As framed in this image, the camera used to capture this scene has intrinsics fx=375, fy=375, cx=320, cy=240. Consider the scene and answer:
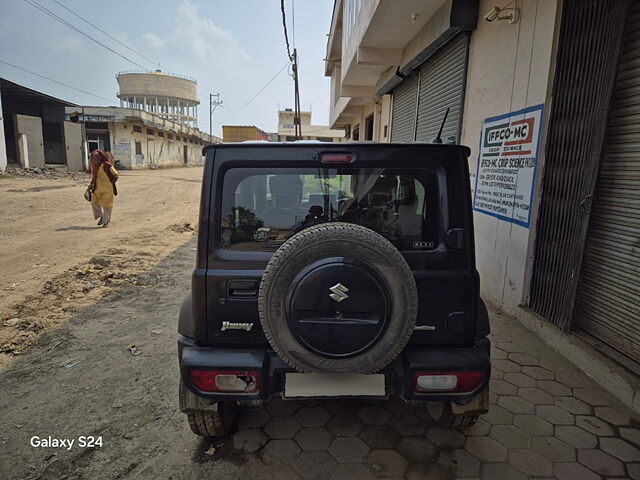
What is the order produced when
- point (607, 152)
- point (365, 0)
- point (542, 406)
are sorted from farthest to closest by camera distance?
point (365, 0) → point (607, 152) → point (542, 406)

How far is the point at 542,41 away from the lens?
12.2 ft

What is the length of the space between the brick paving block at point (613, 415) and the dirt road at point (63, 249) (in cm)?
472

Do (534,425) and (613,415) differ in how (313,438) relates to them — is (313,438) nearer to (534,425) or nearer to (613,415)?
(534,425)

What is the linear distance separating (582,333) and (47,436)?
419cm

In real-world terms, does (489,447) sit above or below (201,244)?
below

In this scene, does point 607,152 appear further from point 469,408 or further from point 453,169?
point 469,408

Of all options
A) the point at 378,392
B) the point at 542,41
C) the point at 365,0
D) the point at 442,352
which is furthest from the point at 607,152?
the point at 365,0

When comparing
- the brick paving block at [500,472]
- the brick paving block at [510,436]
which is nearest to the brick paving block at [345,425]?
the brick paving block at [500,472]

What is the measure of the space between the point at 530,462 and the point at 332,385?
1306 mm

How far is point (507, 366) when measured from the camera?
3.24 m

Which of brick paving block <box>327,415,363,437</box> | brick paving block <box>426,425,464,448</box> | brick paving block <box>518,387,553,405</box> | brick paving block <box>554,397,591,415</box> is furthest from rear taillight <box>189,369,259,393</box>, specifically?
brick paving block <box>554,397,591,415</box>

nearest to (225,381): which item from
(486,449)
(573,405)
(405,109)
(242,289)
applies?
(242,289)

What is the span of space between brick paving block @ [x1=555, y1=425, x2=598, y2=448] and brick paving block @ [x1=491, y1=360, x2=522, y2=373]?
0.70 metres

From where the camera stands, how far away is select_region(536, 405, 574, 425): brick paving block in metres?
2.54
